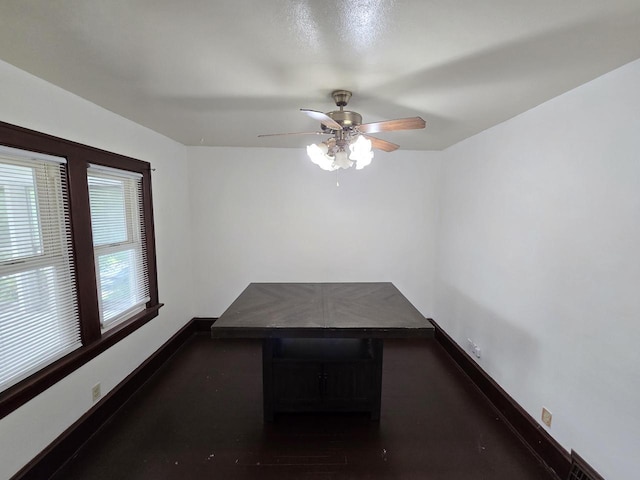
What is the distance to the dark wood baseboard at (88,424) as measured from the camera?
1592mm

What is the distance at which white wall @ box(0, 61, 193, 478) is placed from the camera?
1501 millimetres

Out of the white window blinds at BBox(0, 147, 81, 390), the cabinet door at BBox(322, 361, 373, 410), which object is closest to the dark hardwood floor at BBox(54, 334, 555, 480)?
the cabinet door at BBox(322, 361, 373, 410)

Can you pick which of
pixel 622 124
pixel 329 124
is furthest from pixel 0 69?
pixel 622 124

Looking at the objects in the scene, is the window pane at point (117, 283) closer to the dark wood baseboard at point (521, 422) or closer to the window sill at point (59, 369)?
the window sill at point (59, 369)

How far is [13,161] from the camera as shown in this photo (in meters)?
1.49

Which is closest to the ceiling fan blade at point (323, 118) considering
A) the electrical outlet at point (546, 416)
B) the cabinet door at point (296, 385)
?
the cabinet door at point (296, 385)

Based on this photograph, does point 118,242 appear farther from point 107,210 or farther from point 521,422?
point 521,422

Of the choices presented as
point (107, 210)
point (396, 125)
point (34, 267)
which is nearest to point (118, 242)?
point (107, 210)

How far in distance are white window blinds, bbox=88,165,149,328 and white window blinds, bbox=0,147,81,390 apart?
25 centimetres

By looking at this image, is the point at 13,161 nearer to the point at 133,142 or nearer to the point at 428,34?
the point at 133,142

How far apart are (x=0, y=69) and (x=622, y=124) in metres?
3.17

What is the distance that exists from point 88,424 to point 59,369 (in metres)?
0.54

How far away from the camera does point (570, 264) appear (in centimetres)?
166

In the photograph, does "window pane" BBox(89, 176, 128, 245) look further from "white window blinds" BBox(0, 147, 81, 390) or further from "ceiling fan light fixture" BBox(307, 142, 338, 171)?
"ceiling fan light fixture" BBox(307, 142, 338, 171)
